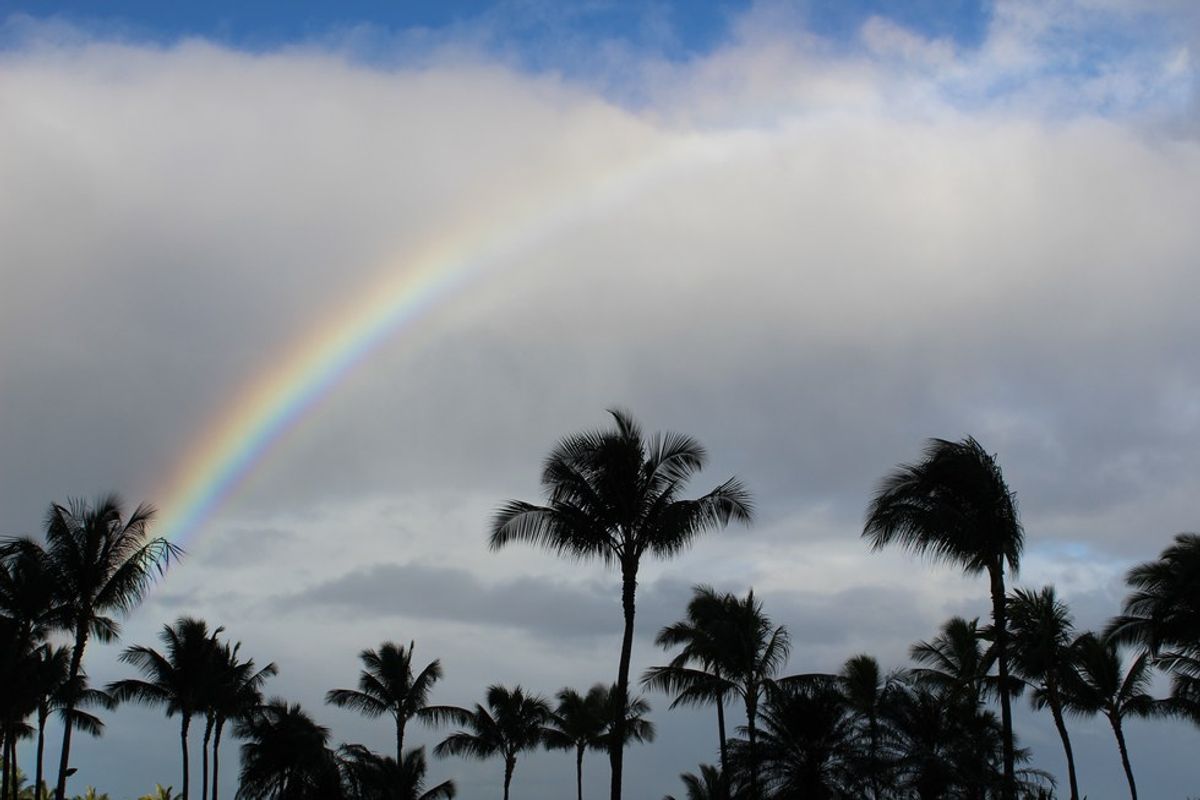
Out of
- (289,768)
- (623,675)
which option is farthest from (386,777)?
(623,675)

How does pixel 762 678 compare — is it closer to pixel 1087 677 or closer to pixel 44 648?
pixel 1087 677

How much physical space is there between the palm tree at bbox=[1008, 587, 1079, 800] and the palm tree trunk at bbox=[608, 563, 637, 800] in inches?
606

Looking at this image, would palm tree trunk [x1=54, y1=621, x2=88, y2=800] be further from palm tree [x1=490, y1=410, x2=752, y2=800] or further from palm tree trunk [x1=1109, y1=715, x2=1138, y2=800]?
palm tree trunk [x1=1109, y1=715, x2=1138, y2=800]

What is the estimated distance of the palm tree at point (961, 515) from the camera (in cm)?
2959

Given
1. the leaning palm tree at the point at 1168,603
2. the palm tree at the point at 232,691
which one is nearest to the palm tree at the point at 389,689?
the palm tree at the point at 232,691

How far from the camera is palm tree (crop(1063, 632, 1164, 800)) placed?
158 feet

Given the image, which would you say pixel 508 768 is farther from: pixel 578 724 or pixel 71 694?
pixel 71 694

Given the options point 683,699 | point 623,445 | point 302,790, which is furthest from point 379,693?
point 623,445

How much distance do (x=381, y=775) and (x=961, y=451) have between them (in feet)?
73.3

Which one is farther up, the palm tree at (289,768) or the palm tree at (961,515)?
the palm tree at (961,515)

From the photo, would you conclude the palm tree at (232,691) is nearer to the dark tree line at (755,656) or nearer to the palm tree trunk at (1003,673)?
the dark tree line at (755,656)

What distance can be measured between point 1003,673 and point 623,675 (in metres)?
8.91

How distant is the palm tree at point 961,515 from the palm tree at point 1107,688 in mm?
20488

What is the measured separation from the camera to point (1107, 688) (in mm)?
49000
